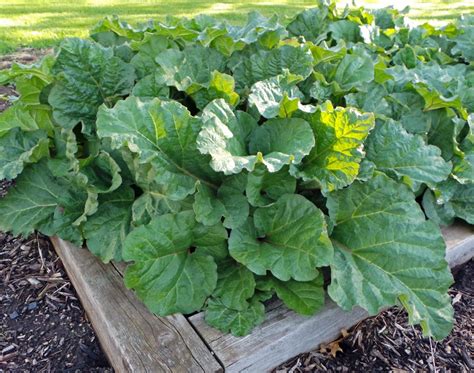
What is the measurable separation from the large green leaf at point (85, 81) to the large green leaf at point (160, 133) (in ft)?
1.61

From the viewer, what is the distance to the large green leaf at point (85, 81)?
214cm

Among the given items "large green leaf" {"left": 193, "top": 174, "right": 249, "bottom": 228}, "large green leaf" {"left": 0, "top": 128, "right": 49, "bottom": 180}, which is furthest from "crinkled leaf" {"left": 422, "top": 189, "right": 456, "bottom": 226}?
"large green leaf" {"left": 0, "top": 128, "right": 49, "bottom": 180}

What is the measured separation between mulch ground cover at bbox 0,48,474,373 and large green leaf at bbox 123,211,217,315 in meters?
0.42

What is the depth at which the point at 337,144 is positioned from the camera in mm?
1790

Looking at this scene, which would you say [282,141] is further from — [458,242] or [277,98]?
[458,242]

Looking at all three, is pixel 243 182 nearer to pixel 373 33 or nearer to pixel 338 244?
pixel 338 244

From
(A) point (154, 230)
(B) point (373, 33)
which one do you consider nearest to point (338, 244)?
(A) point (154, 230)

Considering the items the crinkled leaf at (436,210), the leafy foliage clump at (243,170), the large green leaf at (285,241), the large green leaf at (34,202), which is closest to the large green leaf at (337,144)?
the leafy foliage clump at (243,170)

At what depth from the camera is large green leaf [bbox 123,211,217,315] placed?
1695 millimetres

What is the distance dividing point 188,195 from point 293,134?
0.45m

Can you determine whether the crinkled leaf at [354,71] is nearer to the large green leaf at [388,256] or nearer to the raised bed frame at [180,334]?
the large green leaf at [388,256]

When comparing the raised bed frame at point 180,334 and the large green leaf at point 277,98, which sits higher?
the large green leaf at point 277,98

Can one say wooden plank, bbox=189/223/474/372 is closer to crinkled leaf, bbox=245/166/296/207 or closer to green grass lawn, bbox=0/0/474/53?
crinkled leaf, bbox=245/166/296/207

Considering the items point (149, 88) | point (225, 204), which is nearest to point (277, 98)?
point (225, 204)
